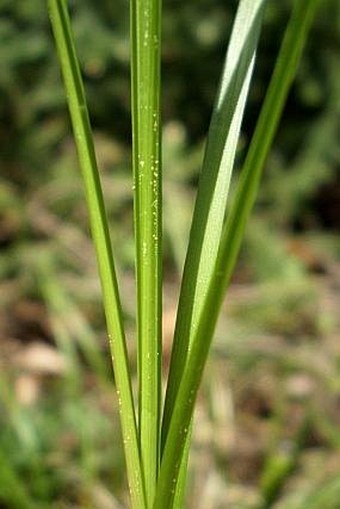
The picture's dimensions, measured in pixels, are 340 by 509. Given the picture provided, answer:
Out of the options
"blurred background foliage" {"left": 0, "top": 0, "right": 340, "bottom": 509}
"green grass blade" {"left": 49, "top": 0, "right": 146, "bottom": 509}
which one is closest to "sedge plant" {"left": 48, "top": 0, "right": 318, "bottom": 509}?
"green grass blade" {"left": 49, "top": 0, "right": 146, "bottom": 509}

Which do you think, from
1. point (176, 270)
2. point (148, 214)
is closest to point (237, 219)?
point (148, 214)

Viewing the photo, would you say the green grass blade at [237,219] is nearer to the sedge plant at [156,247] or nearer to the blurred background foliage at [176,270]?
the sedge plant at [156,247]

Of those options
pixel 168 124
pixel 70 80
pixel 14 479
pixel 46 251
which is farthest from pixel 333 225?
pixel 70 80

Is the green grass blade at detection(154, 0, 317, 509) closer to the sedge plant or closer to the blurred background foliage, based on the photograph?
the sedge plant

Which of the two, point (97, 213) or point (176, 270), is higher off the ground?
point (176, 270)

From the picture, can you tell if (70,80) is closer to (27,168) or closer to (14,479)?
(14,479)

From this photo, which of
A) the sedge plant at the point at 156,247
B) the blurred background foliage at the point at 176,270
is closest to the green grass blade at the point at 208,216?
the sedge plant at the point at 156,247

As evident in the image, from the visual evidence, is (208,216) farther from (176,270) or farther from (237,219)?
(176,270)
